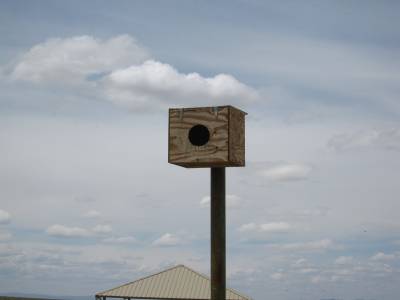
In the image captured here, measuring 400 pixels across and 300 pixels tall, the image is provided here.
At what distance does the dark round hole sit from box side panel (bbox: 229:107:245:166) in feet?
1.12

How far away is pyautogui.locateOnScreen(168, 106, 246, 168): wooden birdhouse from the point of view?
8109 mm

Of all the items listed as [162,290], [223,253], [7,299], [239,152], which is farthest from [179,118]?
[7,299]

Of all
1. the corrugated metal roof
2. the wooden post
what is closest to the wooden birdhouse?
the wooden post

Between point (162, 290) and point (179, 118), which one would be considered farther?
point (162, 290)

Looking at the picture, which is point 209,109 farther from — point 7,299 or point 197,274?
point 7,299

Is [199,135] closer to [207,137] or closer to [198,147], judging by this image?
[207,137]

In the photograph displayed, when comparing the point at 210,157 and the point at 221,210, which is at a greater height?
the point at 210,157

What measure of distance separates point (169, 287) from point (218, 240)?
1170 centimetres

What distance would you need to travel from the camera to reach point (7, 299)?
226 feet

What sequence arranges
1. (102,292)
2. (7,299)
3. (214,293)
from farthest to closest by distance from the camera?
(7,299) → (102,292) → (214,293)

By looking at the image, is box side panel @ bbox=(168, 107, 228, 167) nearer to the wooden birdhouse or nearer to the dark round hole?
the wooden birdhouse

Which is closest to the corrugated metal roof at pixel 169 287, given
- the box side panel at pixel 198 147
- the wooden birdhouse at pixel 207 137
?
the wooden birdhouse at pixel 207 137

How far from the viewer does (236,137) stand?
841 cm

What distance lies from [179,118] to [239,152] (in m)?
0.88
